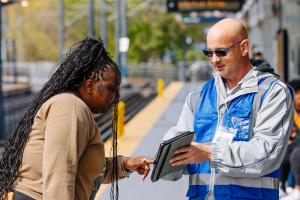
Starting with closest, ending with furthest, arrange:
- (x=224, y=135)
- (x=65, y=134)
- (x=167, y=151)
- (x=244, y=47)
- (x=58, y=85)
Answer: (x=65, y=134) → (x=58, y=85) → (x=167, y=151) → (x=224, y=135) → (x=244, y=47)

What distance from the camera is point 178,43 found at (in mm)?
87500

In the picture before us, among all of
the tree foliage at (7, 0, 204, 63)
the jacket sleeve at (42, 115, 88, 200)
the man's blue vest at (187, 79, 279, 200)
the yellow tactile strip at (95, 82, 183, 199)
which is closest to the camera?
the jacket sleeve at (42, 115, 88, 200)

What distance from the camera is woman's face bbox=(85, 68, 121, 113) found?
4004 mm

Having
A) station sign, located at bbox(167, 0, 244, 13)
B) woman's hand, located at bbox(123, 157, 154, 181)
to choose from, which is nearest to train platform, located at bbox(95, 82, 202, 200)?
woman's hand, located at bbox(123, 157, 154, 181)

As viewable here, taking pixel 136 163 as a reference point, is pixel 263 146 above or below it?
above

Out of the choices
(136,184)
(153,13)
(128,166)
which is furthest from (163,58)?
(128,166)

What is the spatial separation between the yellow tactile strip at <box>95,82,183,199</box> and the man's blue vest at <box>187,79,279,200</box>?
5349 mm

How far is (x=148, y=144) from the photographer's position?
695 inches

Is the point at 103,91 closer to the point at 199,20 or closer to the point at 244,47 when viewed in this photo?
the point at 244,47

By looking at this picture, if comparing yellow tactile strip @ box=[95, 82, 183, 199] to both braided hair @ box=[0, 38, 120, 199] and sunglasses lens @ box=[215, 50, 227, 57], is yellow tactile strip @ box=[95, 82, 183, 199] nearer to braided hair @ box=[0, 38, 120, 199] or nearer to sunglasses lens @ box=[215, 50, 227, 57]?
sunglasses lens @ box=[215, 50, 227, 57]

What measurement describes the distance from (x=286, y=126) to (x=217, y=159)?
368mm

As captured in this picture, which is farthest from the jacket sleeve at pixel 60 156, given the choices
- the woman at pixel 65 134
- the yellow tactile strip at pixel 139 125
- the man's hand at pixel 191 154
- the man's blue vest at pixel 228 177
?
the yellow tactile strip at pixel 139 125

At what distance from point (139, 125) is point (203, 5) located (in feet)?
28.6

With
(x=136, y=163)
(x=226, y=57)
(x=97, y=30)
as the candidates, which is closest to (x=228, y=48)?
(x=226, y=57)
